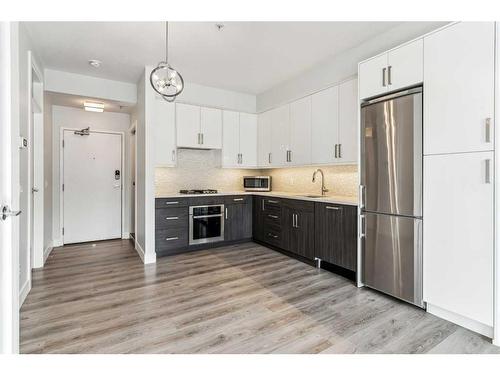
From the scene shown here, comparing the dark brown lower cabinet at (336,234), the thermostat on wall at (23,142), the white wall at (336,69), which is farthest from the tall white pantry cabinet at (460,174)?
the thermostat on wall at (23,142)

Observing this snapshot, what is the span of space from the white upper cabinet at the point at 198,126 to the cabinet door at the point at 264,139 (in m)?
0.78

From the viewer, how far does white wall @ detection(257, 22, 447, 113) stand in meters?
2.71

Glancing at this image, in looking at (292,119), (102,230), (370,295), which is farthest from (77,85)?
(370,295)

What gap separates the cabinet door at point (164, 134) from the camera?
4.19 m

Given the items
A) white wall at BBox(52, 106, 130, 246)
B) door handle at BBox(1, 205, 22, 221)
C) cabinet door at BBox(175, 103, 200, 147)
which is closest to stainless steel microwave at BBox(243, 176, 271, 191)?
cabinet door at BBox(175, 103, 200, 147)

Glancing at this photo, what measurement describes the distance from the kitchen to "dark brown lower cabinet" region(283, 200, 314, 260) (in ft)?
0.11

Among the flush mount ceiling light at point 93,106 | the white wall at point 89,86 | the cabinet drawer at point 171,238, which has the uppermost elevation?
the white wall at point 89,86

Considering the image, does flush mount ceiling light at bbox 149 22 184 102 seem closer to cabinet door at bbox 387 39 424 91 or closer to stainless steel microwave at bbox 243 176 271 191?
cabinet door at bbox 387 39 424 91

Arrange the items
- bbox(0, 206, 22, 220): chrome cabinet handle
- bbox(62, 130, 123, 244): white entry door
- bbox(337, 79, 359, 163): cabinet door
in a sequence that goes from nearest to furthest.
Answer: bbox(0, 206, 22, 220): chrome cabinet handle
bbox(337, 79, 359, 163): cabinet door
bbox(62, 130, 123, 244): white entry door

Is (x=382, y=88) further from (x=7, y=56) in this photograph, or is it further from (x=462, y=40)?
(x=7, y=56)

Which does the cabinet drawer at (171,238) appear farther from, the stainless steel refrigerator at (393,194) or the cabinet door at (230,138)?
the stainless steel refrigerator at (393,194)

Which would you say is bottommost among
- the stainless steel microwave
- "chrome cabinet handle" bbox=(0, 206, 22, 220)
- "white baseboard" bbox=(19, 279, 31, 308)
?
"white baseboard" bbox=(19, 279, 31, 308)

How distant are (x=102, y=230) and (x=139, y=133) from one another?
218 centimetres

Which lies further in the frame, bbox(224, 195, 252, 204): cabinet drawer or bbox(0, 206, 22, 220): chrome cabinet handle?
bbox(224, 195, 252, 204): cabinet drawer
